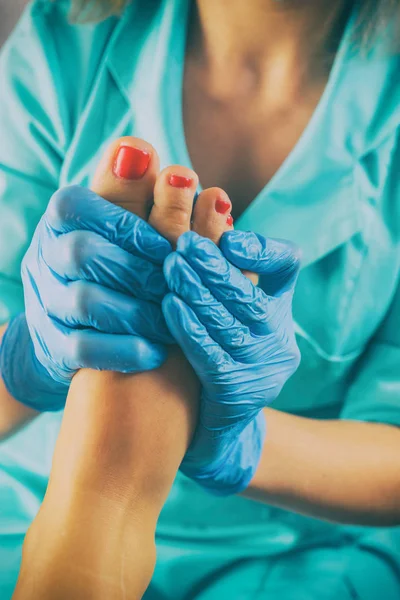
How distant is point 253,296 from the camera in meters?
0.50

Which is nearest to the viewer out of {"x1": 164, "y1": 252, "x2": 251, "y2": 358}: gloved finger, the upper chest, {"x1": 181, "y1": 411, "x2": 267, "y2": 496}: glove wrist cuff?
{"x1": 164, "y1": 252, "x2": 251, "y2": 358}: gloved finger

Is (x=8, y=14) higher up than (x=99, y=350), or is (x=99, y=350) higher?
(x=8, y=14)

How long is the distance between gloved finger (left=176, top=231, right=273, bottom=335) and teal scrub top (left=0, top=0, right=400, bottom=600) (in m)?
0.20

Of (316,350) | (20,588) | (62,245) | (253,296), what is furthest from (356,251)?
(20,588)

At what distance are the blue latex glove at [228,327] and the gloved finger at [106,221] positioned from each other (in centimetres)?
3

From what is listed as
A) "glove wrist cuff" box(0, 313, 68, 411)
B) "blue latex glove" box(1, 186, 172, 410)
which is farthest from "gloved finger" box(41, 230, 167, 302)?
"glove wrist cuff" box(0, 313, 68, 411)

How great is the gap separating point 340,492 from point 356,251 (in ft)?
0.95

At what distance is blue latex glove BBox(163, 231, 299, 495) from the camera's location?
467 millimetres

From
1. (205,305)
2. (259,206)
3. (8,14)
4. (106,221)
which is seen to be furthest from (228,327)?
(8,14)

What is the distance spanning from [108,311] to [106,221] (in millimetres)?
74

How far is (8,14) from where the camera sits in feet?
2.76

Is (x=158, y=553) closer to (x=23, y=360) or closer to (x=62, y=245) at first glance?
(x=23, y=360)

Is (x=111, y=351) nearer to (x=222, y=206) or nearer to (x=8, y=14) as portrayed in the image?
(x=222, y=206)

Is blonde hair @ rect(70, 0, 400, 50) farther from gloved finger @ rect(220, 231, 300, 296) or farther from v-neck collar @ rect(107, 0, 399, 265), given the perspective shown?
gloved finger @ rect(220, 231, 300, 296)
